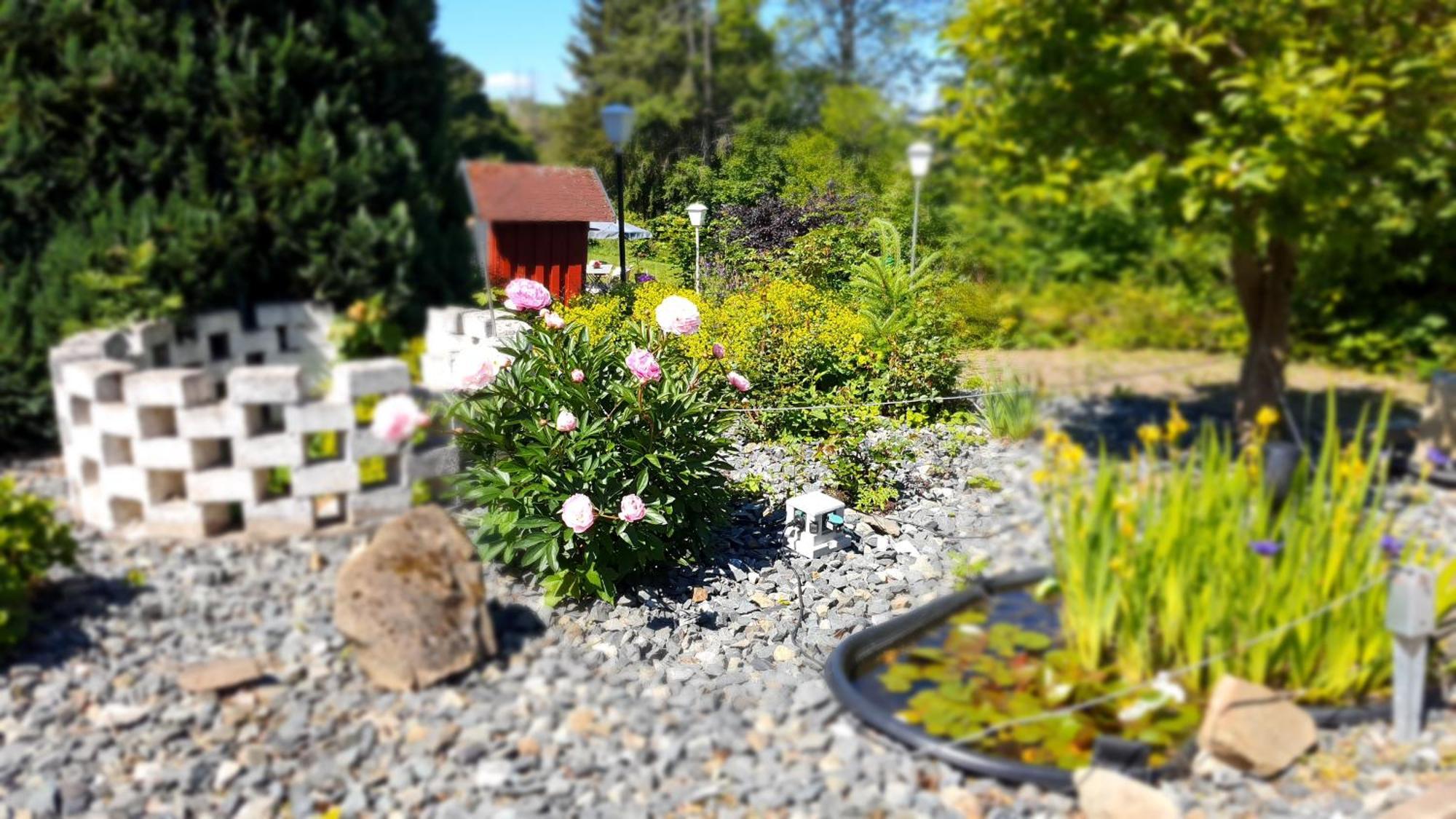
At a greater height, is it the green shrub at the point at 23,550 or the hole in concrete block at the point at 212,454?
the hole in concrete block at the point at 212,454

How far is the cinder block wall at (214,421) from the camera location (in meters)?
2.05

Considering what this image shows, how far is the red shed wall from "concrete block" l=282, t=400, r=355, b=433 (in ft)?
1.83

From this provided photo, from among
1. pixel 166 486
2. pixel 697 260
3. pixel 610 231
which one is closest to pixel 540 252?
pixel 610 231

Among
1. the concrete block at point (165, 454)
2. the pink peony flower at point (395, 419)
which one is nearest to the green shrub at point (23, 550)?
the concrete block at point (165, 454)

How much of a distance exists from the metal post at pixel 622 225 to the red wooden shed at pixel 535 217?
0.13ft

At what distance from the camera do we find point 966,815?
2369mm

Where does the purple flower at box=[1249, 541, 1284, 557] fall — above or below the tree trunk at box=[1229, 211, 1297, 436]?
below

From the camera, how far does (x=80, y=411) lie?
2094mm

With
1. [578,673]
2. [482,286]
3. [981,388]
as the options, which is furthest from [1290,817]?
[482,286]

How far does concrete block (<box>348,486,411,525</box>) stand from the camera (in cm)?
222

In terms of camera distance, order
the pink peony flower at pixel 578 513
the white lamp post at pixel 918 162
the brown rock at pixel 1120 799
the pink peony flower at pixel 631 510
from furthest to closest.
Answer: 1. the pink peony flower at pixel 631 510
2. the pink peony flower at pixel 578 513
3. the white lamp post at pixel 918 162
4. the brown rock at pixel 1120 799

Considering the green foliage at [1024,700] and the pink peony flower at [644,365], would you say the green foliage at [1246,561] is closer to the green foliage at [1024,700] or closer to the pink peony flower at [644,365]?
the green foliage at [1024,700]

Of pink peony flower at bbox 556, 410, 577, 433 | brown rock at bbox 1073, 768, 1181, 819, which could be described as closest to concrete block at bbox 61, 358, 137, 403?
pink peony flower at bbox 556, 410, 577, 433

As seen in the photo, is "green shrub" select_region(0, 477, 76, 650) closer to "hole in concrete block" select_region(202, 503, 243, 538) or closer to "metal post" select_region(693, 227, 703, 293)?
"hole in concrete block" select_region(202, 503, 243, 538)
